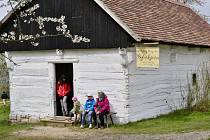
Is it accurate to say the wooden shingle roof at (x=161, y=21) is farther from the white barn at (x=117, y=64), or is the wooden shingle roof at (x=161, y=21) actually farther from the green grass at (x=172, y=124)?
the green grass at (x=172, y=124)

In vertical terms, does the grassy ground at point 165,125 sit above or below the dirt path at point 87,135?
above

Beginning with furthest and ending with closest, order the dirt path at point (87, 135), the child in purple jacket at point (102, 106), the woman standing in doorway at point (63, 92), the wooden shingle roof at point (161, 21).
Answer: the woman standing in doorway at point (63, 92), the wooden shingle roof at point (161, 21), the child in purple jacket at point (102, 106), the dirt path at point (87, 135)

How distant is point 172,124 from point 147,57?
244cm

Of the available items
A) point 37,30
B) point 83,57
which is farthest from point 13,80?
point 83,57

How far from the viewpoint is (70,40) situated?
17094mm

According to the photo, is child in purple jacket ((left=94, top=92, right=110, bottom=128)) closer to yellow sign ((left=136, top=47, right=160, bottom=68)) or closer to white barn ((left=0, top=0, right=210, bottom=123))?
white barn ((left=0, top=0, right=210, bottom=123))

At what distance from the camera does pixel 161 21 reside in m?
18.9

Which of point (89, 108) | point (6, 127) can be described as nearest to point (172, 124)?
point (89, 108)

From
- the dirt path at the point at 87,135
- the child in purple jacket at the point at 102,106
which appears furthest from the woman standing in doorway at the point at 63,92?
the child in purple jacket at the point at 102,106

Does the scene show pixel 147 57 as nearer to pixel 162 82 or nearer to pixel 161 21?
pixel 162 82

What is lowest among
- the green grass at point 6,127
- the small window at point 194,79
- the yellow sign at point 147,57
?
the green grass at point 6,127

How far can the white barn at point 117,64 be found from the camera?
15992 millimetres

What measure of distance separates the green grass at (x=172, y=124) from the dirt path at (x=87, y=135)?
63 centimetres

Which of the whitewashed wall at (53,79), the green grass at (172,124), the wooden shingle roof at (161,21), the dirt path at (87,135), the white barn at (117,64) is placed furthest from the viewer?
the wooden shingle roof at (161,21)
